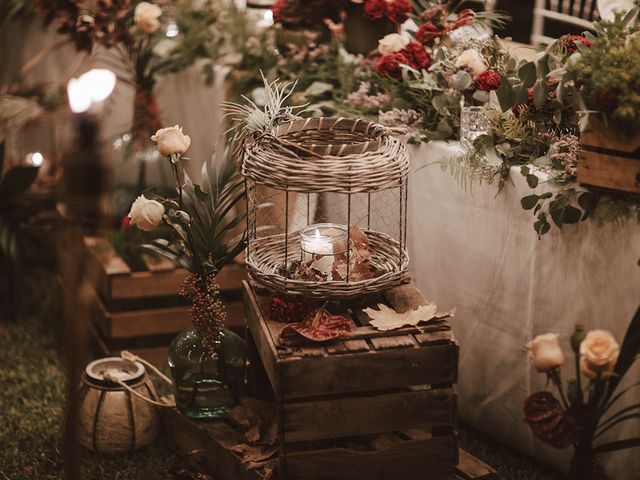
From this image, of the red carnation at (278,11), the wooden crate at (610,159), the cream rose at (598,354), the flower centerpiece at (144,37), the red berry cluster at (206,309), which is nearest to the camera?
the cream rose at (598,354)

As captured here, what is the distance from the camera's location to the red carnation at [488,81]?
2.66 m

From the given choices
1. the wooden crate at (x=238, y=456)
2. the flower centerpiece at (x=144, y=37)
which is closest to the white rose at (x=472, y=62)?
the wooden crate at (x=238, y=456)

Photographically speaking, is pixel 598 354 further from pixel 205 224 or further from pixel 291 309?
pixel 205 224

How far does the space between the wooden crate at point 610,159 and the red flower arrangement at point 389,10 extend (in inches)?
47.8

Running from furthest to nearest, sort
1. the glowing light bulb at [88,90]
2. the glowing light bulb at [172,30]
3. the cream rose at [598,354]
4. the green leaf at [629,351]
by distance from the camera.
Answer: the glowing light bulb at [172,30]
the green leaf at [629,351]
the cream rose at [598,354]
the glowing light bulb at [88,90]

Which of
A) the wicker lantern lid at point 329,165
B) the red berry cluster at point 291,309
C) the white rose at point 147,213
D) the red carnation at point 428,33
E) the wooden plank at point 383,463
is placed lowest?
the wooden plank at point 383,463

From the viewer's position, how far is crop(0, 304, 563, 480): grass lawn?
2676 mm

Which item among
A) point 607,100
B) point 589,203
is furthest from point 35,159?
point 607,100

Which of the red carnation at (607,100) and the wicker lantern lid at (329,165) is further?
the wicker lantern lid at (329,165)

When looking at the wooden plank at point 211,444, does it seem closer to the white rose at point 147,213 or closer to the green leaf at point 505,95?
the white rose at point 147,213

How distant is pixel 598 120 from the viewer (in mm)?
2213

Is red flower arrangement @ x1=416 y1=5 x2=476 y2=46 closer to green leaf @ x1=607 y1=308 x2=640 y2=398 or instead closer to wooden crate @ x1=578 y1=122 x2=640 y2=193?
wooden crate @ x1=578 y1=122 x2=640 y2=193

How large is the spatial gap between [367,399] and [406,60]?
126cm

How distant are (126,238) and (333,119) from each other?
133cm
